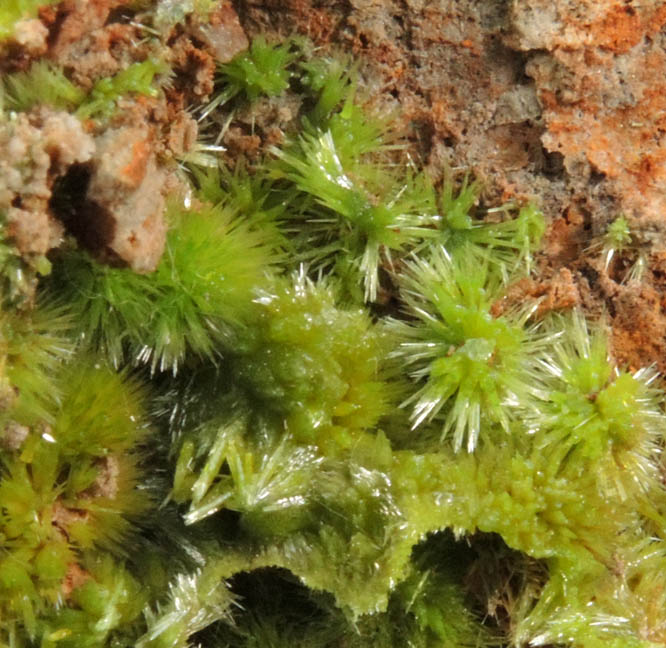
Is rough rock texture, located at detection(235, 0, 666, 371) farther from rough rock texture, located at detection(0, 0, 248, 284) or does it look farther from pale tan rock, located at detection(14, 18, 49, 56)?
pale tan rock, located at detection(14, 18, 49, 56)

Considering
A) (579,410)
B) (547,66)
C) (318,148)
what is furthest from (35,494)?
(547,66)

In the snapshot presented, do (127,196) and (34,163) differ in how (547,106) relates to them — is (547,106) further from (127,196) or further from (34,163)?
(34,163)

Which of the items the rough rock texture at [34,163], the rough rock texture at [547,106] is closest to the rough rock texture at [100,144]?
the rough rock texture at [34,163]

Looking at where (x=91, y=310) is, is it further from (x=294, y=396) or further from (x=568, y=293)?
(x=568, y=293)

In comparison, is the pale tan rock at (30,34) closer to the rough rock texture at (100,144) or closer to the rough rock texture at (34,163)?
the rough rock texture at (100,144)

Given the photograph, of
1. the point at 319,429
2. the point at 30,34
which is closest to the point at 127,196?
the point at 30,34

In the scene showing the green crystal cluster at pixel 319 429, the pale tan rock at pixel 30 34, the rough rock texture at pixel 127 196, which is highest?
the pale tan rock at pixel 30 34
